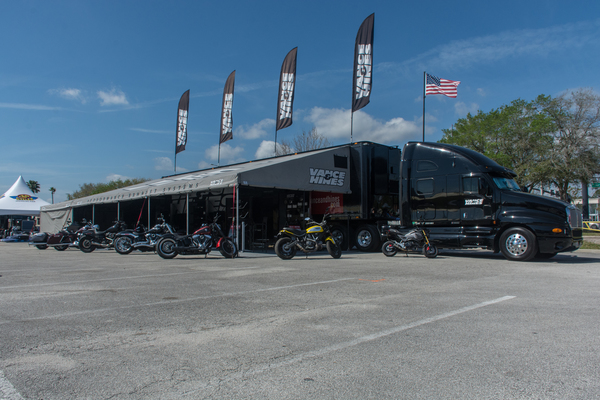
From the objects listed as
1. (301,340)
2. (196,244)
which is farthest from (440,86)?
(301,340)

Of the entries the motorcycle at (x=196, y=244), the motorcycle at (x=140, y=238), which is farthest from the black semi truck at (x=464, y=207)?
the motorcycle at (x=140, y=238)

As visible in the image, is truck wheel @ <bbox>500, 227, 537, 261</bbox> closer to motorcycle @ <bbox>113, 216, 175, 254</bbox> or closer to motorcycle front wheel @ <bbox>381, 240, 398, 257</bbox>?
motorcycle front wheel @ <bbox>381, 240, 398, 257</bbox>

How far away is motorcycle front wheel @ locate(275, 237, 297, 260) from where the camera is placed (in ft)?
39.3

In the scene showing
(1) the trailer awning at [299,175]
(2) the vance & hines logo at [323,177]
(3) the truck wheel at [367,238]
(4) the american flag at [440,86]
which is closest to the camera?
(1) the trailer awning at [299,175]

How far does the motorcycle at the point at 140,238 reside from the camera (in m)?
14.2

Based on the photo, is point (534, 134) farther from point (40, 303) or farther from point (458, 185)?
point (40, 303)

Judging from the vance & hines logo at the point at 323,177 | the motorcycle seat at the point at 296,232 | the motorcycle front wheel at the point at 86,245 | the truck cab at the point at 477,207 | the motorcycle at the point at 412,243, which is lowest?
the motorcycle front wheel at the point at 86,245

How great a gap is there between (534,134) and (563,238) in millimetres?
27748

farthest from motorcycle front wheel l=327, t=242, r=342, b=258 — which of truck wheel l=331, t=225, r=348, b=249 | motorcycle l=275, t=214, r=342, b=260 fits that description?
truck wheel l=331, t=225, r=348, b=249

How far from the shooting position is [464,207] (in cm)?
1193

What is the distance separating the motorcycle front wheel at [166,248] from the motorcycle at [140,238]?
1.53 m

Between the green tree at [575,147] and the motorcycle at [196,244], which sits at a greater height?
the green tree at [575,147]

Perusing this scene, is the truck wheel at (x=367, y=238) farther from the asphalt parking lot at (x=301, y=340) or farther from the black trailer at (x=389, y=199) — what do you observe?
the asphalt parking lot at (x=301, y=340)

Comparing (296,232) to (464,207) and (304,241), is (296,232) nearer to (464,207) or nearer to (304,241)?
(304,241)
